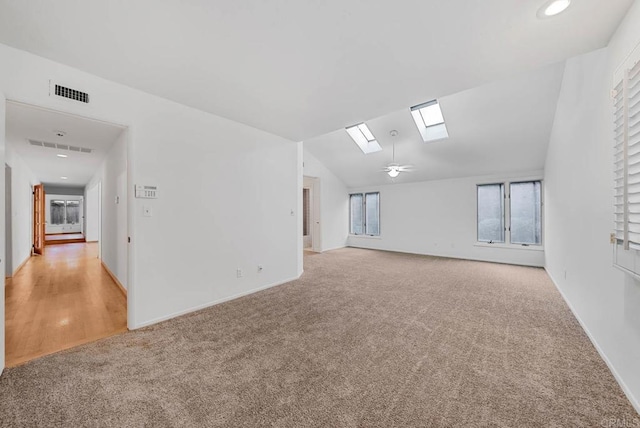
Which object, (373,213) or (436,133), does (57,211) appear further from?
(436,133)

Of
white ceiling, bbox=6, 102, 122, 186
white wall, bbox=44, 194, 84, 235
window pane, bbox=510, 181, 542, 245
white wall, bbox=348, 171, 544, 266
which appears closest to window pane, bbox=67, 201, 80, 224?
white wall, bbox=44, 194, 84, 235

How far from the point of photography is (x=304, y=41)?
1.94 metres

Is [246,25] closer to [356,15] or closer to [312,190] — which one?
[356,15]

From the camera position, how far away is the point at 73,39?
1886 millimetres

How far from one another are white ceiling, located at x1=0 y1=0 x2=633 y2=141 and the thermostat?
3.51ft

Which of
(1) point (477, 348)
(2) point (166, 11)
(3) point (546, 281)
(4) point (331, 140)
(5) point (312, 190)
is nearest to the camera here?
(2) point (166, 11)

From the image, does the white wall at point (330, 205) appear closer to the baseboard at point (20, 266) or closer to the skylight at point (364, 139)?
the skylight at point (364, 139)

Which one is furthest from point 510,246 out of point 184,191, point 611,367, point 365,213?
point 184,191

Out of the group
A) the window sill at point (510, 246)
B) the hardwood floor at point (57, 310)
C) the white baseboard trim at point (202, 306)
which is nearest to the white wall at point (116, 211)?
the hardwood floor at point (57, 310)

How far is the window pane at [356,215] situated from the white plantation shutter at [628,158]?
7.26 m

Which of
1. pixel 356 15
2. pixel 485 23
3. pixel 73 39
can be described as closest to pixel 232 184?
pixel 73 39

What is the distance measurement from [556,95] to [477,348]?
13.5ft

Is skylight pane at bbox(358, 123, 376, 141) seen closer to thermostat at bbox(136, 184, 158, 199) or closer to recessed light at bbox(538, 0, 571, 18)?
recessed light at bbox(538, 0, 571, 18)

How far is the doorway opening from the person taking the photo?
2.47 m
